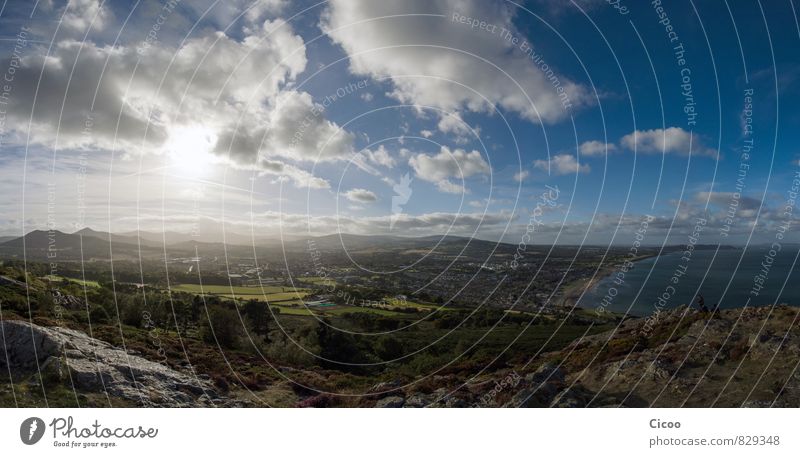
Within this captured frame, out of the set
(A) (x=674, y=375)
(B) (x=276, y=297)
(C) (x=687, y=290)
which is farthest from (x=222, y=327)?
(C) (x=687, y=290)

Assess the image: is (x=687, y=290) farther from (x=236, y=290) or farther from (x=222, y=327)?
(x=222, y=327)

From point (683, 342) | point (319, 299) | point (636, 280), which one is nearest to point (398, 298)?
point (319, 299)

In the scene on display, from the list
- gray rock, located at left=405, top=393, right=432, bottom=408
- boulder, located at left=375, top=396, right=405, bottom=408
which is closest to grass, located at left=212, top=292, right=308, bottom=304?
boulder, located at left=375, top=396, right=405, bottom=408

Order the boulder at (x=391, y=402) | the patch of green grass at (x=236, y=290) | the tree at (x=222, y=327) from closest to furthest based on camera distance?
1. the boulder at (x=391, y=402)
2. the tree at (x=222, y=327)
3. the patch of green grass at (x=236, y=290)

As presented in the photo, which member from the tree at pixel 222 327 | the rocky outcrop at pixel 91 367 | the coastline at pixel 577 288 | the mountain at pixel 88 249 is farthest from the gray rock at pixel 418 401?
the coastline at pixel 577 288

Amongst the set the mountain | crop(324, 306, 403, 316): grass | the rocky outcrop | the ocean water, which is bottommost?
the ocean water

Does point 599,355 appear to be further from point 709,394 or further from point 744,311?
point 744,311

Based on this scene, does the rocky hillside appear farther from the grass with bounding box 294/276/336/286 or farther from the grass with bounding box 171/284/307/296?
the grass with bounding box 171/284/307/296

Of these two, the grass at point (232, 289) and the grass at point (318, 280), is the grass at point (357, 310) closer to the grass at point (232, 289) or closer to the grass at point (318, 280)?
the grass at point (318, 280)
